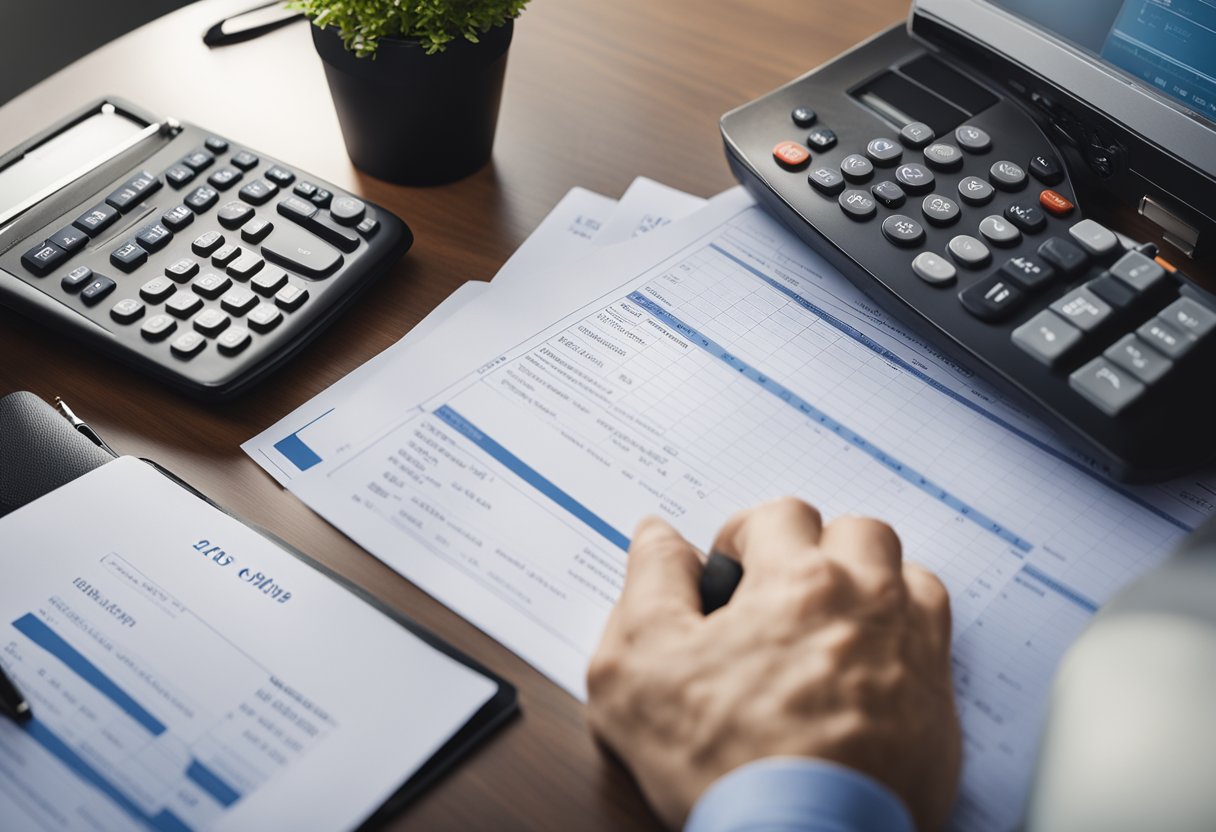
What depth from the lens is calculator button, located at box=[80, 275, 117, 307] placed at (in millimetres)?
485

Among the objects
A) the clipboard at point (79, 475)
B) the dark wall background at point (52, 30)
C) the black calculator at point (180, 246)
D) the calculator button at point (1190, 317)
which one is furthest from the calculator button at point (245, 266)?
the dark wall background at point (52, 30)

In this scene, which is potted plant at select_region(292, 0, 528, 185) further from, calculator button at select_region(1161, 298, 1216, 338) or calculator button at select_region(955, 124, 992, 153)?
calculator button at select_region(1161, 298, 1216, 338)

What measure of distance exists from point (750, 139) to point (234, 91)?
34cm

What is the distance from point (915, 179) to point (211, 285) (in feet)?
1.17

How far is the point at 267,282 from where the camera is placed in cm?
50

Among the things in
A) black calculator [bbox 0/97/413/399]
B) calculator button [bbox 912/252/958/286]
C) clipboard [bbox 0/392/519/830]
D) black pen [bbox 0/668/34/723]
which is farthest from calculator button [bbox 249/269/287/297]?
calculator button [bbox 912/252/958/286]

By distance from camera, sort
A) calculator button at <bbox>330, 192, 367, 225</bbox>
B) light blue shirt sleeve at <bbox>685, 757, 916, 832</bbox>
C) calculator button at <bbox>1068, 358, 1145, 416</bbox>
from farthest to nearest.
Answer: calculator button at <bbox>330, 192, 367, 225</bbox> < calculator button at <bbox>1068, 358, 1145, 416</bbox> < light blue shirt sleeve at <bbox>685, 757, 916, 832</bbox>

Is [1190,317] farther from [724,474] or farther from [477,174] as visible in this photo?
[477,174]

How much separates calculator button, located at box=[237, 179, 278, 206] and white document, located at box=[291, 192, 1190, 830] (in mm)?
125

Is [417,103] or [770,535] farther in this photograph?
[417,103]

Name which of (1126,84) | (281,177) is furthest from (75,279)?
(1126,84)

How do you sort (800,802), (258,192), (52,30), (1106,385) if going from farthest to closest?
(52,30) < (258,192) < (1106,385) < (800,802)

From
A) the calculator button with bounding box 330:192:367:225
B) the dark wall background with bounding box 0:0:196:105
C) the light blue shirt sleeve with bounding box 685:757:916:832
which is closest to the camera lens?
the light blue shirt sleeve with bounding box 685:757:916:832

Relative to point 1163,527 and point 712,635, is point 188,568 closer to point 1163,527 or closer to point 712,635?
point 712,635
